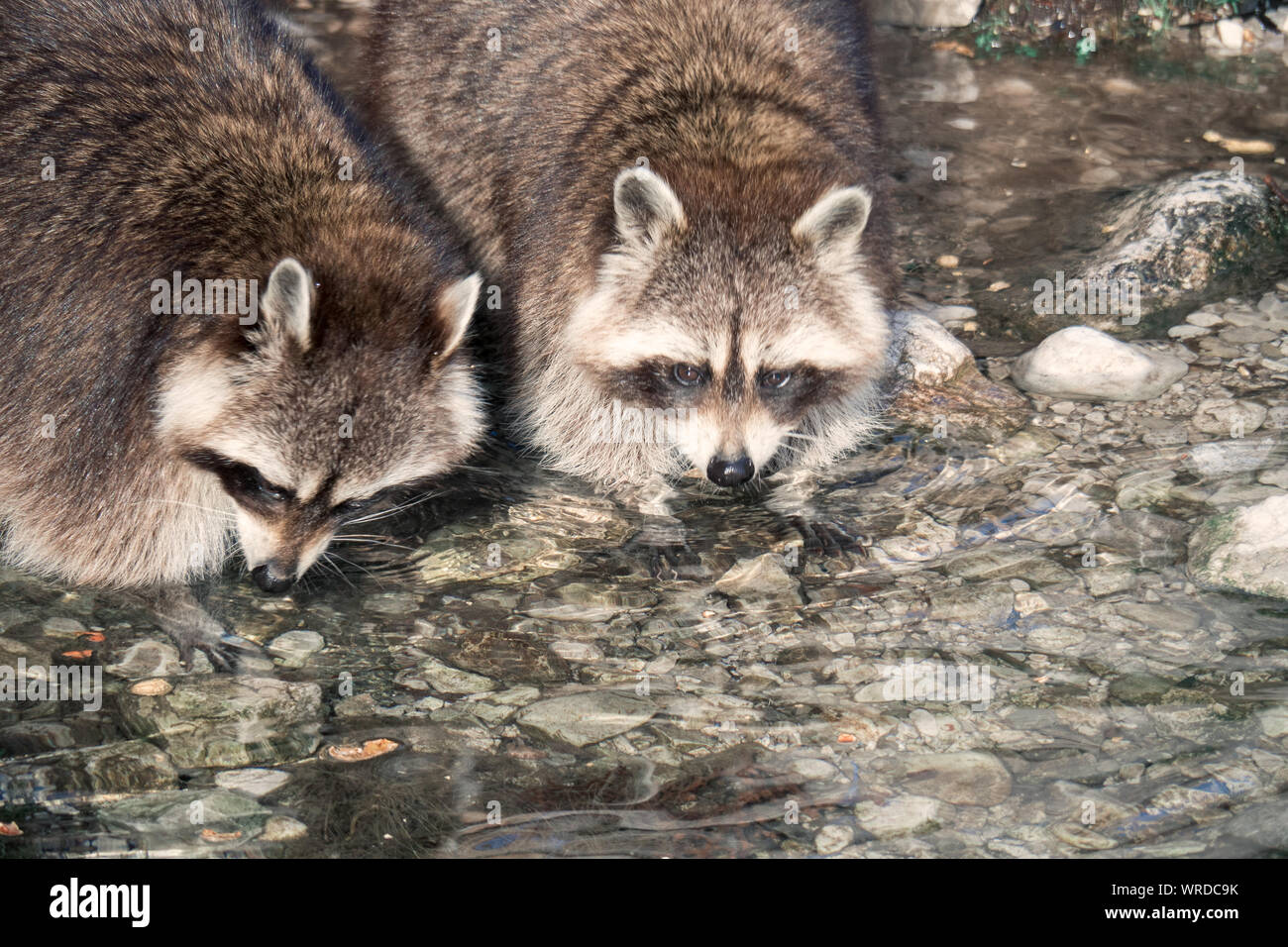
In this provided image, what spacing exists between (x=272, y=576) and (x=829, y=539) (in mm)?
1721

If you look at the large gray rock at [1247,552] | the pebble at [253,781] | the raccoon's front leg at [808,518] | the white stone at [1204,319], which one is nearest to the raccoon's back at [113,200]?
the pebble at [253,781]

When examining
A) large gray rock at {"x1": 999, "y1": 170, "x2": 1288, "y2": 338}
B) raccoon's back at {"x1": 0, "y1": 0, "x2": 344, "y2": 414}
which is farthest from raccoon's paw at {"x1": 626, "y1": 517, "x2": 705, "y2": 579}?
large gray rock at {"x1": 999, "y1": 170, "x2": 1288, "y2": 338}

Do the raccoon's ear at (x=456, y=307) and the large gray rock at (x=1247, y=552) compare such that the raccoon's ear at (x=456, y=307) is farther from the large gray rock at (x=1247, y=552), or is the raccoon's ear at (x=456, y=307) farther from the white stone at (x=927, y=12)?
the white stone at (x=927, y=12)

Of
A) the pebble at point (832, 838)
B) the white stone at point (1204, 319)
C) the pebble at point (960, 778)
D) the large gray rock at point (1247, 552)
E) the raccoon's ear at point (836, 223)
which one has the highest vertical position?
the raccoon's ear at point (836, 223)

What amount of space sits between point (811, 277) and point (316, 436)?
162cm

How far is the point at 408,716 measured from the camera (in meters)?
3.69

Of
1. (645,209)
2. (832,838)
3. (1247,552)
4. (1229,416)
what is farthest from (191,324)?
(1229,416)

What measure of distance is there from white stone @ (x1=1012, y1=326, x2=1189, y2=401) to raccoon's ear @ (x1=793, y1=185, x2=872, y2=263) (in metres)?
1.14

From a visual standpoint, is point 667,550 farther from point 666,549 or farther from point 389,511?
point 389,511

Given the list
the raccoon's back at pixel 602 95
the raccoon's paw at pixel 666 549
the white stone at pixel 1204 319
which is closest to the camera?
the raccoon's paw at pixel 666 549

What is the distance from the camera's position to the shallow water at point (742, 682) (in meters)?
3.29

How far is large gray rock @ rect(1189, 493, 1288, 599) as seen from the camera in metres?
4.09

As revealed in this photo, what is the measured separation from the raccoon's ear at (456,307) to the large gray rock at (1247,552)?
2226 mm

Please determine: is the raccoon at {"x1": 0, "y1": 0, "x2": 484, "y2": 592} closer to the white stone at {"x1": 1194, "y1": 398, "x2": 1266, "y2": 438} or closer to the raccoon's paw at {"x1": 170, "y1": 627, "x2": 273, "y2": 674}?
the raccoon's paw at {"x1": 170, "y1": 627, "x2": 273, "y2": 674}
